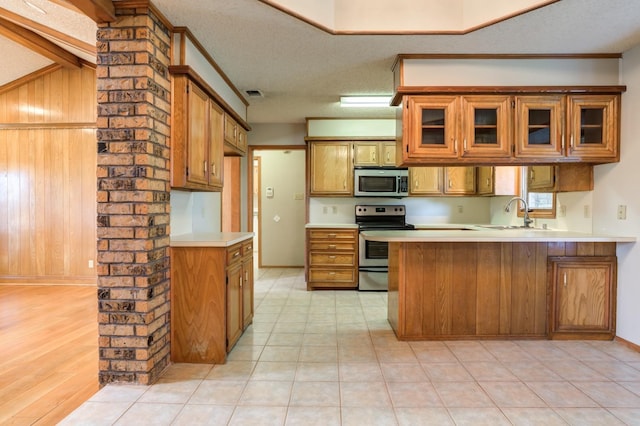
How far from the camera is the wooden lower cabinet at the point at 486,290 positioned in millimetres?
3004

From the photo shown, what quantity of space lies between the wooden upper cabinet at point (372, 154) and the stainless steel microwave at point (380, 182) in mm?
113

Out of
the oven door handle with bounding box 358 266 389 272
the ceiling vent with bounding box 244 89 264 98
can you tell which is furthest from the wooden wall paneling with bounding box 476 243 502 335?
the ceiling vent with bounding box 244 89 264 98

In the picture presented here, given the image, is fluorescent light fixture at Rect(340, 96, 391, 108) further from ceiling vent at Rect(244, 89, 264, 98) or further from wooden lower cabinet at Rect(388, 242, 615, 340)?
wooden lower cabinet at Rect(388, 242, 615, 340)

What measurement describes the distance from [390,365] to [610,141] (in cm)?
259

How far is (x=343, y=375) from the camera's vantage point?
237 centimetres

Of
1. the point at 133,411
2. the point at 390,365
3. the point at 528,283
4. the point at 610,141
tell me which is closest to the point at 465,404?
the point at 390,365

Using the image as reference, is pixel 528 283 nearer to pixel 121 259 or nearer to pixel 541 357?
pixel 541 357

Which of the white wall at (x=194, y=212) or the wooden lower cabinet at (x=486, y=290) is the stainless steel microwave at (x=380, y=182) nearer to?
the white wall at (x=194, y=212)

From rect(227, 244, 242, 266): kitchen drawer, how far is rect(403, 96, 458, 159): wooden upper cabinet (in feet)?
5.17

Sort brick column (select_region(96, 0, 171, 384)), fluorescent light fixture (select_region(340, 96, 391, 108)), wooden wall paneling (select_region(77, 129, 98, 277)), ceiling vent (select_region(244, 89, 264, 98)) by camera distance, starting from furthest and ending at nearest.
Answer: wooden wall paneling (select_region(77, 129, 98, 277))
fluorescent light fixture (select_region(340, 96, 391, 108))
ceiling vent (select_region(244, 89, 264, 98))
brick column (select_region(96, 0, 171, 384))

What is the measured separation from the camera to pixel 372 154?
5.11 metres

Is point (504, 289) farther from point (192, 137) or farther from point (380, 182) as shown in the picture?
point (192, 137)

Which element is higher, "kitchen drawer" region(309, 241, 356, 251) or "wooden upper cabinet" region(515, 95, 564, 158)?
"wooden upper cabinet" region(515, 95, 564, 158)

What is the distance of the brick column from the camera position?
2178mm
